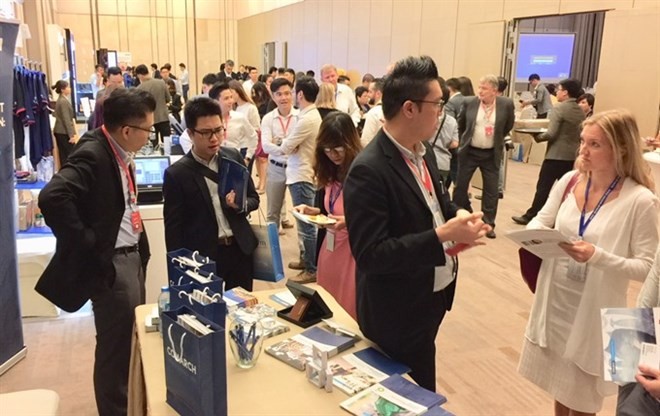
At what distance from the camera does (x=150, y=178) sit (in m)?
4.14

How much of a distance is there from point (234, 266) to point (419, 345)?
3.92ft

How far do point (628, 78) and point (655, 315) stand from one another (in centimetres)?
554

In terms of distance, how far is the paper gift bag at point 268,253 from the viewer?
2795 millimetres

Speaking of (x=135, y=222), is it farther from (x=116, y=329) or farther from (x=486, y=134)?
(x=486, y=134)

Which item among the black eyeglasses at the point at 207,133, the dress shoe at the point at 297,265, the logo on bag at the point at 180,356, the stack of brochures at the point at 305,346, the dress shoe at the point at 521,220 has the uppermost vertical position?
the black eyeglasses at the point at 207,133

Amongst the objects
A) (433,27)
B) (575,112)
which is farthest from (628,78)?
(433,27)

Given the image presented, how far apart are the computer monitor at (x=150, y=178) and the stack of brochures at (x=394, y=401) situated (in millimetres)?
2774

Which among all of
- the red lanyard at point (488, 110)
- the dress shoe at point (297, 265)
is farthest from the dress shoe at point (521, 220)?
the dress shoe at point (297, 265)

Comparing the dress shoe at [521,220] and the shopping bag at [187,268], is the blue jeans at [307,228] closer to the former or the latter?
the shopping bag at [187,268]

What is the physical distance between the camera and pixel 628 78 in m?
6.38

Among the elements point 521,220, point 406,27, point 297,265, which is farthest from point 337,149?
point 406,27

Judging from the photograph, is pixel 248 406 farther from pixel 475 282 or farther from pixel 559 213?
pixel 475 282

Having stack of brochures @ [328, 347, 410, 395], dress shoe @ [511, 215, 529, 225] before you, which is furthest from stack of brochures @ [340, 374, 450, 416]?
dress shoe @ [511, 215, 529, 225]

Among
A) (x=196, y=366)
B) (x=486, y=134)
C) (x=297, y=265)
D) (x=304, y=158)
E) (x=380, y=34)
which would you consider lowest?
(x=297, y=265)
